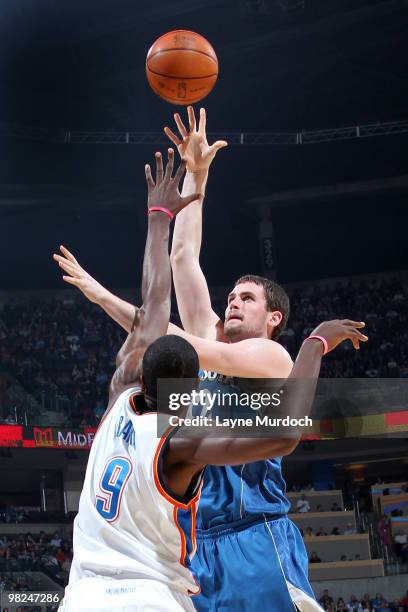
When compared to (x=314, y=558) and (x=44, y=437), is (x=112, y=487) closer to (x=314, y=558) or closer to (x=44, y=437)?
(x=314, y=558)

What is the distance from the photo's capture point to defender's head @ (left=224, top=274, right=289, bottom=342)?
425 cm

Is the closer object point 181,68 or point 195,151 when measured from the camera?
point 195,151

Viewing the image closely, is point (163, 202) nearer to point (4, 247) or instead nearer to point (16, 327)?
point (16, 327)

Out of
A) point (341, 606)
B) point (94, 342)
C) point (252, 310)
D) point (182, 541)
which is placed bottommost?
point (341, 606)

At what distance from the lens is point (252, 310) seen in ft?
14.0

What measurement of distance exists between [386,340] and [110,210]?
9.13 meters

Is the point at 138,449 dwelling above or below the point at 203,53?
below

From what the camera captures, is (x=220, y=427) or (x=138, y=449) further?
(x=220, y=427)

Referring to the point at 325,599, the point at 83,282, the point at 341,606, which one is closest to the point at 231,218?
the point at 325,599

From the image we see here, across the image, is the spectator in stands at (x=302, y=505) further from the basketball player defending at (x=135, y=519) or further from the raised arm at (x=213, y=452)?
the raised arm at (x=213, y=452)

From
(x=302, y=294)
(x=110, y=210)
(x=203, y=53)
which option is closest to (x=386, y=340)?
(x=302, y=294)

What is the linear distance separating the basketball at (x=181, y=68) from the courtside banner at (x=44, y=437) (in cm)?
1410

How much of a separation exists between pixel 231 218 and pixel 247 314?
21.5 meters

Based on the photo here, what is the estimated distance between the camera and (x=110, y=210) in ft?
84.1
